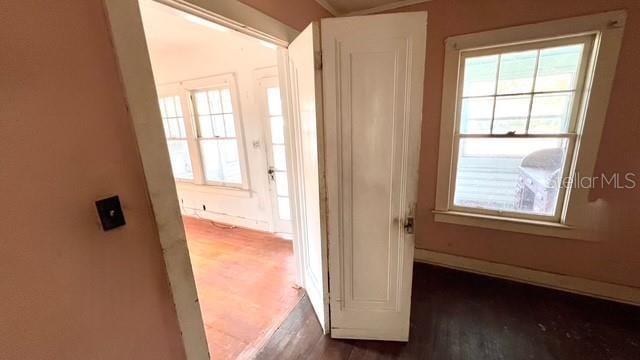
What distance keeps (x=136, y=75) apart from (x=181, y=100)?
307 centimetres

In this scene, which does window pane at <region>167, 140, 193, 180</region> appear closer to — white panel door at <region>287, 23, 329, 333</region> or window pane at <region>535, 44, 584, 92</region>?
white panel door at <region>287, 23, 329, 333</region>

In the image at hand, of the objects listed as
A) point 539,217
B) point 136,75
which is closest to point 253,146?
point 136,75

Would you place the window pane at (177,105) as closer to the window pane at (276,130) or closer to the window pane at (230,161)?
the window pane at (230,161)

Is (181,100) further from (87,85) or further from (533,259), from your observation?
(533,259)

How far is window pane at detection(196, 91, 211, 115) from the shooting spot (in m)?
3.45

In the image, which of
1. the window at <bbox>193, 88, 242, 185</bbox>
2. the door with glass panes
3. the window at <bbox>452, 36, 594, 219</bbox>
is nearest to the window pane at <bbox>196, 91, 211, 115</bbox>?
the window at <bbox>193, 88, 242, 185</bbox>

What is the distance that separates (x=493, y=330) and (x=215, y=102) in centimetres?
377

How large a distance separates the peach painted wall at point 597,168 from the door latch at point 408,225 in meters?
1.06

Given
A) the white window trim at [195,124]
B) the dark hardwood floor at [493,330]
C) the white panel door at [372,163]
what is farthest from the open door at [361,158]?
the white window trim at [195,124]

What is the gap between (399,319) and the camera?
1.60 metres

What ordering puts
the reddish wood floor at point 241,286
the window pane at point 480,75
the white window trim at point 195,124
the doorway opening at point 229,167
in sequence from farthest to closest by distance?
the white window trim at point 195,124 < the doorway opening at point 229,167 < the window pane at point 480,75 < the reddish wood floor at point 241,286

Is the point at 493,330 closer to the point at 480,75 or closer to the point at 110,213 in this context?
the point at 480,75

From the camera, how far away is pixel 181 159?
3980 millimetres

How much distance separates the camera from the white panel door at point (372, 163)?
1275mm
